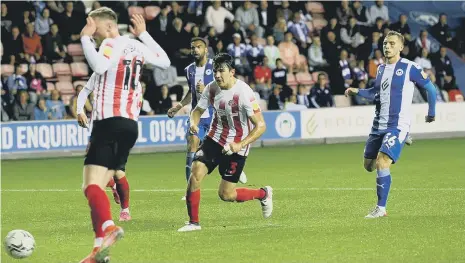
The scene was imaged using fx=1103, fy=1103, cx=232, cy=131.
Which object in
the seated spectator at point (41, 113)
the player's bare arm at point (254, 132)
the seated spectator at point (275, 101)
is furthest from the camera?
the seated spectator at point (275, 101)

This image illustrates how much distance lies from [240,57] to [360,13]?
4.80 metres

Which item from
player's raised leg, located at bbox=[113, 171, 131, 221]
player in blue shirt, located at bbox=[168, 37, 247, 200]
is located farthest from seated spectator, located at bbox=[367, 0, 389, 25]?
player's raised leg, located at bbox=[113, 171, 131, 221]

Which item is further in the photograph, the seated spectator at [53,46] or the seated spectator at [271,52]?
the seated spectator at [271,52]

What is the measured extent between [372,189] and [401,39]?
139 inches

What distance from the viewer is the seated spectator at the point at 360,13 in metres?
29.7

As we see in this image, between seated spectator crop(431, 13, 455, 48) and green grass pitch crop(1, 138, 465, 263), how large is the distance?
1078 cm

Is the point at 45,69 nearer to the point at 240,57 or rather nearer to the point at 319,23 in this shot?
the point at 240,57

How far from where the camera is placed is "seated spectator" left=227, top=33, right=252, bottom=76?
26.4 meters

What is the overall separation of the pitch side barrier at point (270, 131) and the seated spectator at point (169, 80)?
1375mm

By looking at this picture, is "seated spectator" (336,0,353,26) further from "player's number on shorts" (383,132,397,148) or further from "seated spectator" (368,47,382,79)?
"player's number on shorts" (383,132,397,148)

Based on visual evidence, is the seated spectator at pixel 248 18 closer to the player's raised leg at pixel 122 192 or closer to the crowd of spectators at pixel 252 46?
the crowd of spectators at pixel 252 46

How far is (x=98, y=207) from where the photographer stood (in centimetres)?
881

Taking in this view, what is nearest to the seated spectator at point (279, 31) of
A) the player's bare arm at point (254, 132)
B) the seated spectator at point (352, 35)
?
the seated spectator at point (352, 35)

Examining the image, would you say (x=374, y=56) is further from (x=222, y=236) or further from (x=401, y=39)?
(x=222, y=236)
